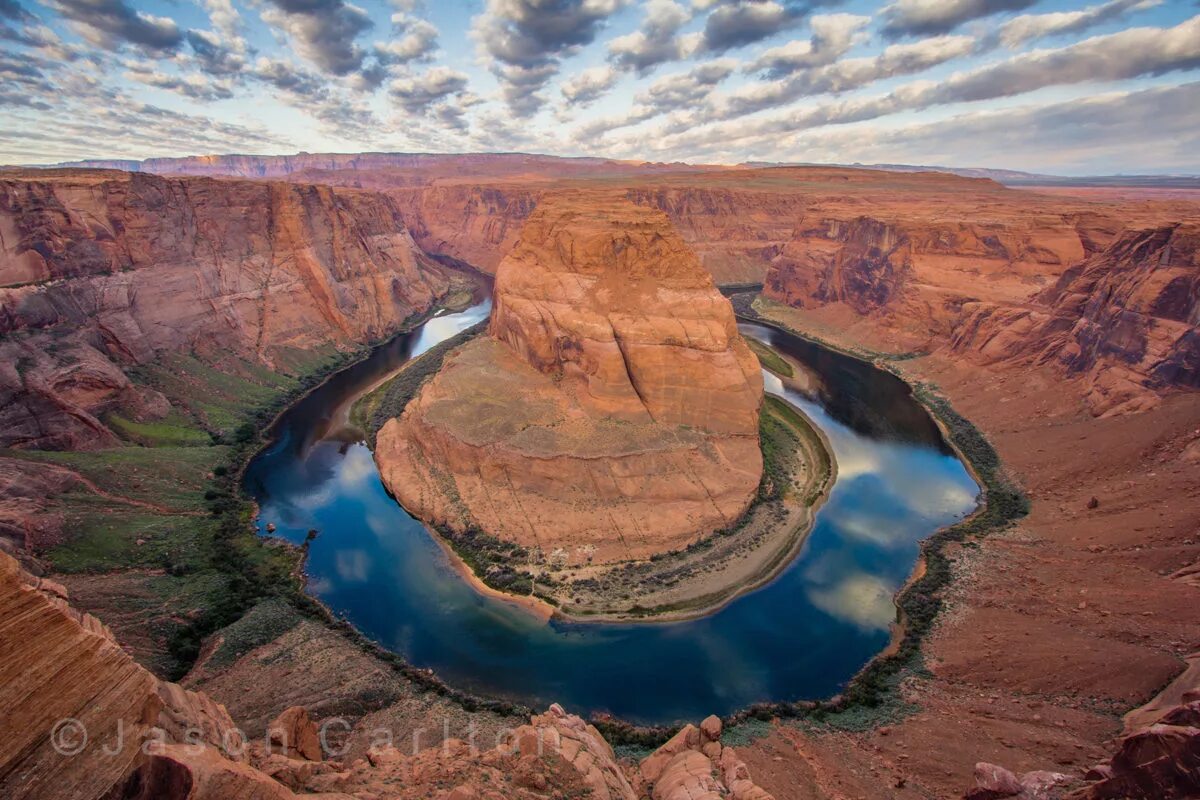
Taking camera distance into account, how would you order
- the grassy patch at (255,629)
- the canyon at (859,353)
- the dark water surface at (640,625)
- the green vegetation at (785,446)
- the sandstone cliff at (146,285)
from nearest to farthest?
the canyon at (859,353) → the grassy patch at (255,629) → the dark water surface at (640,625) → the sandstone cliff at (146,285) → the green vegetation at (785,446)

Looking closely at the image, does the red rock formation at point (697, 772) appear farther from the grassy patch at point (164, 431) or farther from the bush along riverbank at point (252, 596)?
the grassy patch at point (164, 431)

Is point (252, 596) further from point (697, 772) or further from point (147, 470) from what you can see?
point (697, 772)

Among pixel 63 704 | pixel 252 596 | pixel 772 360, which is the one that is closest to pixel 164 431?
pixel 252 596

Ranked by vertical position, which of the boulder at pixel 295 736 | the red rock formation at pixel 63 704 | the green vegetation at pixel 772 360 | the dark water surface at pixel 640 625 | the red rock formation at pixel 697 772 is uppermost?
the red rock formation at pixel 63 704

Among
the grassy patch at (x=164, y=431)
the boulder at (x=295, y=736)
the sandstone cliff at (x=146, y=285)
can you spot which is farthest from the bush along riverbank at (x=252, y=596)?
the sandstone cliff at (x=146, y=285)

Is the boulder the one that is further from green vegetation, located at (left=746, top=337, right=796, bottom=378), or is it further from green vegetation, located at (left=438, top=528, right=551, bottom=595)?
green vegetation, located at (left=746, top=337, right=796, bottom=378)

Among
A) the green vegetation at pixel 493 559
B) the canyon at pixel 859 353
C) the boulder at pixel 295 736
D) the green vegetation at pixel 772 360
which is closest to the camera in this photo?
the boulder at pixel 295 736
